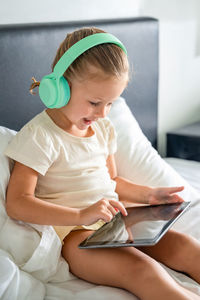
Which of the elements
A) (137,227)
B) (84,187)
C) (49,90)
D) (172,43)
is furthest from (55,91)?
(172,43)

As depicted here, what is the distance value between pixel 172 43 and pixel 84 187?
1.41 m

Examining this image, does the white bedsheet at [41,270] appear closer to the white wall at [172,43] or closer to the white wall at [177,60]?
the white wall at [172,43]

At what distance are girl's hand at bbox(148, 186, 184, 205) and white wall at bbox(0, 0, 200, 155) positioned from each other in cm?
84

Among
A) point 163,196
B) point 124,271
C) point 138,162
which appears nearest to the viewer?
point 124,271

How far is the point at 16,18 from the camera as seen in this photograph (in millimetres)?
1658

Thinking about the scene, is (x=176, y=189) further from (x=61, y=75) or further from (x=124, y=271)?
(x=61, y=75)

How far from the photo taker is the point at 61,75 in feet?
3.80

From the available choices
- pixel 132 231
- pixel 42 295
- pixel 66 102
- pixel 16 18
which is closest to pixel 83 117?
pixel 66 102

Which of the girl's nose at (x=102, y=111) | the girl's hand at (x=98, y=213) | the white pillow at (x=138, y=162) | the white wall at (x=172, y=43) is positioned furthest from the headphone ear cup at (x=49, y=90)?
the white wall at (x=172, y=43)

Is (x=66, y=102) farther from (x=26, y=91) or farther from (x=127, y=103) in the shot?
(x=127, y=103)

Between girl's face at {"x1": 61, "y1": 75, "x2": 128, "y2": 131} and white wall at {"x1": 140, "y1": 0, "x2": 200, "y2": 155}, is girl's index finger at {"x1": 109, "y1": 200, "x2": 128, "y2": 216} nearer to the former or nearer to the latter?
girl's face at {"x1": 61, "y1": 75, "x2": 128, "y2": 131}

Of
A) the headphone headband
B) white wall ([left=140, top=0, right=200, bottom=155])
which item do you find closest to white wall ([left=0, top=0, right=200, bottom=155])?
white wall ([left=140, top=0, right=200, bottom=155])

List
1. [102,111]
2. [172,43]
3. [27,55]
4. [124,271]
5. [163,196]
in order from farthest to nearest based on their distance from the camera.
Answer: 1. [172,43]
2. [27,55]
3. [163,196]
4. [102,111]
5. [124,271]

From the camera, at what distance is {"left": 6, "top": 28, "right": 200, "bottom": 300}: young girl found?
Result: 1108 mm
